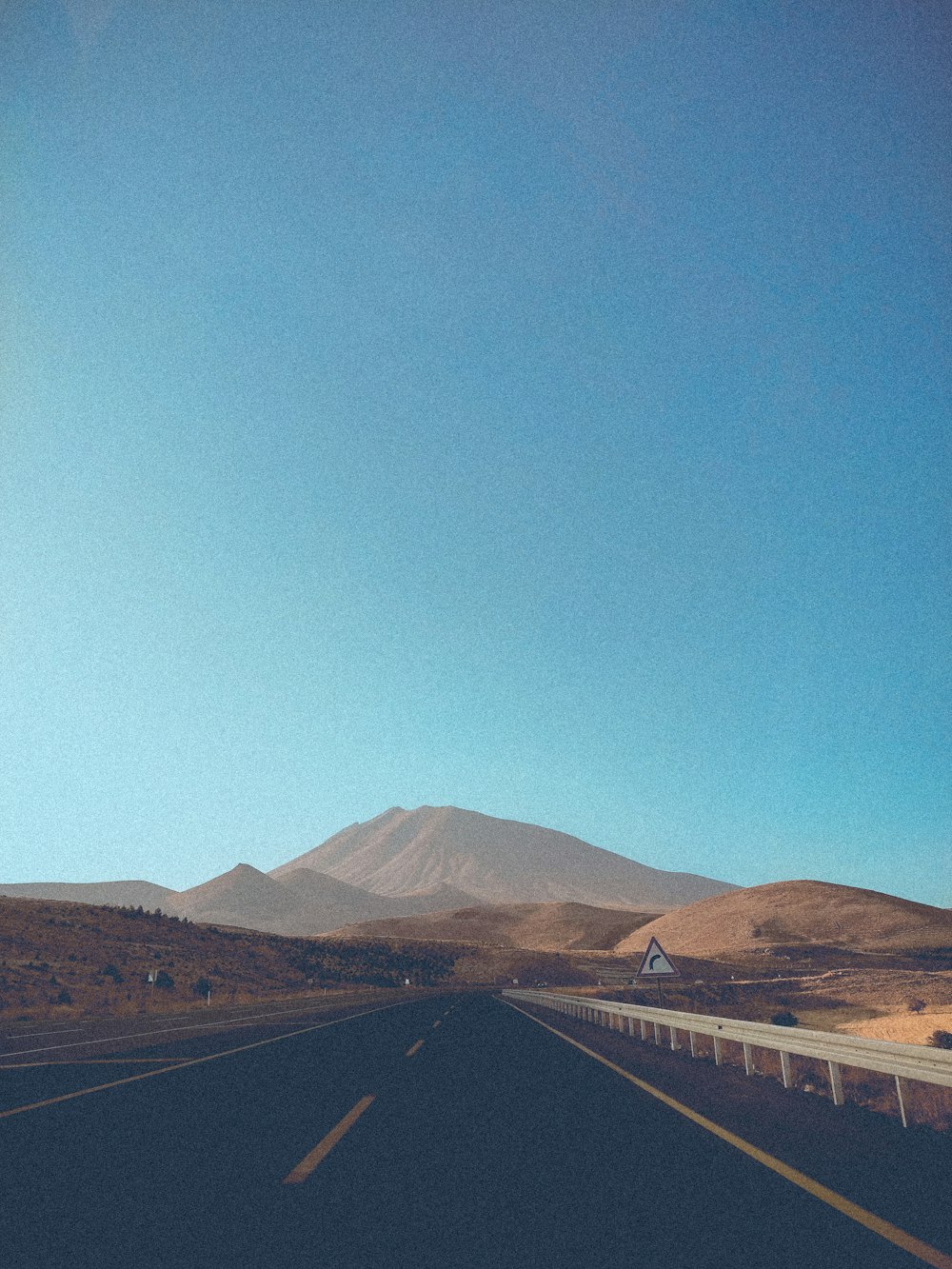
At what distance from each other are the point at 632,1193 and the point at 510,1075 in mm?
7091

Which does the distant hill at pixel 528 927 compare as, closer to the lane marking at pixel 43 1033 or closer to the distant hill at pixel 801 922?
the distant hill at pixel 801 922

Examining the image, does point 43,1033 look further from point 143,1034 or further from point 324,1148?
point 324,1148

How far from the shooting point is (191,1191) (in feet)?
18.9

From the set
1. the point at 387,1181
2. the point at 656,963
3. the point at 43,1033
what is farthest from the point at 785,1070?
the point at 43,1033

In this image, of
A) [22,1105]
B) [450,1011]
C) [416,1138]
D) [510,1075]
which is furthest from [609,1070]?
[450,1011]

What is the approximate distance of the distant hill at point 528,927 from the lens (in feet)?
540

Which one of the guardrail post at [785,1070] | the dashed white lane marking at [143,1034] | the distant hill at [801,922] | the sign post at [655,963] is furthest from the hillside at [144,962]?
the distant hill at [801,922]

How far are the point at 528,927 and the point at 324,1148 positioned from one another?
7234 inches

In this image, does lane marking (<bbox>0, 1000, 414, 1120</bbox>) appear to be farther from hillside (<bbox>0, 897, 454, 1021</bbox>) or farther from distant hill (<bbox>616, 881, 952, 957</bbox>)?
distant hill (<bbox>616, 881, 952, 957</bbox>)

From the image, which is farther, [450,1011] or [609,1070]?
[450,1011]

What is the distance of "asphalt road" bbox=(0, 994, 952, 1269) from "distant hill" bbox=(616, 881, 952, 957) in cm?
9917

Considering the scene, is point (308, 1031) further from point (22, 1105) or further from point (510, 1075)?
point (22, 1105)

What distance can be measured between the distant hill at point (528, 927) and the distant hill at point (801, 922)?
20.0 metres

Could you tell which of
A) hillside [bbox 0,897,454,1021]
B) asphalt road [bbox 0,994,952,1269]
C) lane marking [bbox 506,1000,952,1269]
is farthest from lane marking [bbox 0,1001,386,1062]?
lane marking [bbox 506,1000,952,1269]
